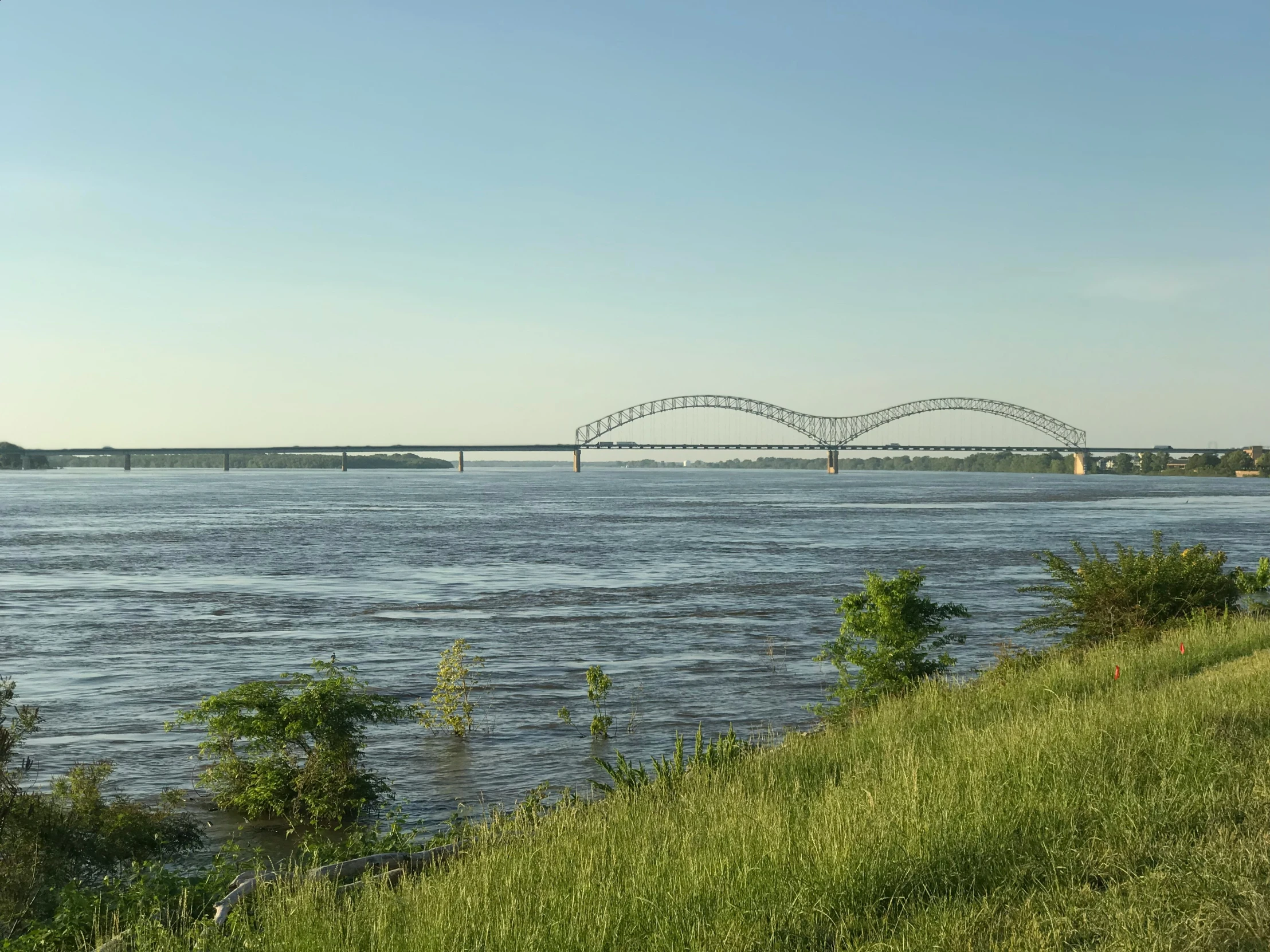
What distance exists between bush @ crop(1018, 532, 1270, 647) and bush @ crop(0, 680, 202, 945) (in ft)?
54.7

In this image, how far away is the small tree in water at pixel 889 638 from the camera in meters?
18.8

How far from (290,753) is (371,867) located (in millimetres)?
6504

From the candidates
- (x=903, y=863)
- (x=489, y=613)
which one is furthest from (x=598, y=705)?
(x=489, y=613)

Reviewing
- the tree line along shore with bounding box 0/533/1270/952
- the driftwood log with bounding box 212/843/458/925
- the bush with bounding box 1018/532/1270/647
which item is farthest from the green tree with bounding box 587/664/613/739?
the bush with bounding box 1018/532/1270/647

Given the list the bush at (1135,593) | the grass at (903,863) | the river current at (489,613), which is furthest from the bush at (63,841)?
the bush at (1135,593)

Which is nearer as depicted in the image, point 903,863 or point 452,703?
point 903,863

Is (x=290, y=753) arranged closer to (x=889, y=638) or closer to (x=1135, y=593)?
(x=889, y=638)

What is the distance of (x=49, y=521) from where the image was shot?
3415 inches

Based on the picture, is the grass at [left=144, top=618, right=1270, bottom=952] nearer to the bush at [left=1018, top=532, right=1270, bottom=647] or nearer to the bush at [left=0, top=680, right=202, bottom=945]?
the bush at [left=0, top=680, right=202, bottom=945]

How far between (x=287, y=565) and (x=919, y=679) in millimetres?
36999

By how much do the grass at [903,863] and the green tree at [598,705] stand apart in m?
7.33

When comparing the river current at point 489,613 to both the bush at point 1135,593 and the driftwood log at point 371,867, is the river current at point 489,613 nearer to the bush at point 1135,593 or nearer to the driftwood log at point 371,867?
the bush at point 1135,593

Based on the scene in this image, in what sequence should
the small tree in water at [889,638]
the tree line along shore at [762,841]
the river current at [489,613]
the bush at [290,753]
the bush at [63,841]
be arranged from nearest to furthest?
the tree line along shore at [762,841] < the bush at [63,841] < the bush at [290,753] < the river current at [489,613] < the small tree in water at [889,638]

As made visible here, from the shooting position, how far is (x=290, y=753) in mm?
15094
